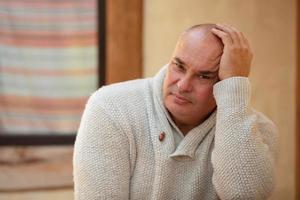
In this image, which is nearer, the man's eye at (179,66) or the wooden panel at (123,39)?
the man's eye at (179,66)

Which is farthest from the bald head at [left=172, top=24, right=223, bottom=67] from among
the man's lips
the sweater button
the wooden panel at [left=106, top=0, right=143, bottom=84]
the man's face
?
the wooden panel at [left=106, top=0, right=143, bottom=84]

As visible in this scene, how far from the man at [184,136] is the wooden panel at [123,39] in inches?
40.6

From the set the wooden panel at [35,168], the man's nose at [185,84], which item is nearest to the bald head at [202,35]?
the man's nose at [185,84]

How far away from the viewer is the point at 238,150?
4.88ft

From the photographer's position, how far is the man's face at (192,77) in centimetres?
150

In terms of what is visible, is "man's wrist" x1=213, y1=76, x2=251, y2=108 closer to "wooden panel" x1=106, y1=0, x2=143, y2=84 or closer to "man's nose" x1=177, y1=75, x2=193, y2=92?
"man's nose" x1=177, y1=75, x2=193, y2=92

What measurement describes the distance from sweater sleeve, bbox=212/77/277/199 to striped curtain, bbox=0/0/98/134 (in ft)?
3.96

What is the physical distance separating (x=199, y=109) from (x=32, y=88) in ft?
4.06

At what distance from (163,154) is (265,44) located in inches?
60.6

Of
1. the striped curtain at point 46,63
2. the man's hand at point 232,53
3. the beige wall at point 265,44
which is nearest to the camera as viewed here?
the man's hand at point 232,53

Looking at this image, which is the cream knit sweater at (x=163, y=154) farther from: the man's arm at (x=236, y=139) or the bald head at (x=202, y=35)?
the bald head at (x=202, y=35)

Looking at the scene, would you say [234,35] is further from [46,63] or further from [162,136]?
[46,63]

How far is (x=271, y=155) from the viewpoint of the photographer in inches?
62.7

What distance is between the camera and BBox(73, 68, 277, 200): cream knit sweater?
1.46 meters
